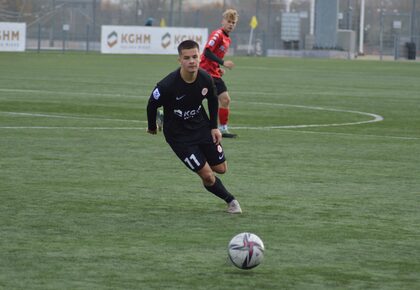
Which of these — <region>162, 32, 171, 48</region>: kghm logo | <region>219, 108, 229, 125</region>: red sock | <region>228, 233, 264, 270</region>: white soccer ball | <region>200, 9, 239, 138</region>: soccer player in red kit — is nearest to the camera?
<region>228, 233, 264, 270</region>: white soccer ball

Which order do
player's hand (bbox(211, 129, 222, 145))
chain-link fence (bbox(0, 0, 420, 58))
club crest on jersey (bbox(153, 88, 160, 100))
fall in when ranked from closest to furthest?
1. club crest on jersey (bbox(153, 88, 160, 100))
2. player's hand (bbox(211, 129, 222, 145))
3. chain-link fence (bbox(0, 0, 420, 58))

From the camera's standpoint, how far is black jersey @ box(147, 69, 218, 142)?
10195 mm

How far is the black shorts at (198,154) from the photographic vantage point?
1030 centimetres

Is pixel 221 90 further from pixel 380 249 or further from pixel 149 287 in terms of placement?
pixel 149 287

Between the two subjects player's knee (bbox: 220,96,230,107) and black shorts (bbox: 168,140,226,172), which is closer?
black shorts (bbox: 168,140,226,172)

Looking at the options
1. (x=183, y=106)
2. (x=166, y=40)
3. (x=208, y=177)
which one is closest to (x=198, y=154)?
(x=208, y=177)

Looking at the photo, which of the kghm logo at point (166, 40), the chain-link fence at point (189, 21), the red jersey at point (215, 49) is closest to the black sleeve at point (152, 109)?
the red jersey at point (215, 49)

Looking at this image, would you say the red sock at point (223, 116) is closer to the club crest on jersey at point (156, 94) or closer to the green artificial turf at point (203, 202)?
the green artificial turf at point (203, 202)

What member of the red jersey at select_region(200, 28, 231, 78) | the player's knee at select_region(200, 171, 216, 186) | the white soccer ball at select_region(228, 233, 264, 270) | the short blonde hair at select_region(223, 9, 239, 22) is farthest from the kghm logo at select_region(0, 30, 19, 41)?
the white soccer ball at select_region(228, 233, 264, 270)

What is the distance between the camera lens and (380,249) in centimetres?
862

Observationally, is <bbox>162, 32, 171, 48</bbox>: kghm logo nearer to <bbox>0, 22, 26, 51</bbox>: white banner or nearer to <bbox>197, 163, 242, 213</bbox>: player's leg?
<bbox>0, 22, 26, 51</bbox>: white banner

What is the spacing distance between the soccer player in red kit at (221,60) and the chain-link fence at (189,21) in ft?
146

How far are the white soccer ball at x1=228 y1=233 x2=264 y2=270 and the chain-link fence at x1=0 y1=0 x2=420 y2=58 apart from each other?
55456 millimetres

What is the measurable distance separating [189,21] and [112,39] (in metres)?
16.4
